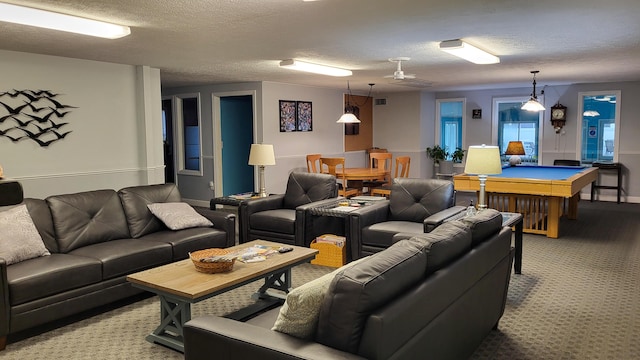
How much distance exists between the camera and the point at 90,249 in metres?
3.93

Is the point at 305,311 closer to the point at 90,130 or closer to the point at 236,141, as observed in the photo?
the point at 90,130

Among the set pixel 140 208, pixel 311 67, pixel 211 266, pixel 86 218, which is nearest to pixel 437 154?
pixel 311 67

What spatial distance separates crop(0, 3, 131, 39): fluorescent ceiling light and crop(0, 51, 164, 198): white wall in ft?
6.07

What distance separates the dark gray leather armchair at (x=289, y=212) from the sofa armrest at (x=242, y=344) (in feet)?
9.50

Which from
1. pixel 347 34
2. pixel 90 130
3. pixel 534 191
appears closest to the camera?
pixel 347 34

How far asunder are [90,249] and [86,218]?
1.35 ft

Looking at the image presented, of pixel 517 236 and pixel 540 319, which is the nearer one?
pixel 540 319

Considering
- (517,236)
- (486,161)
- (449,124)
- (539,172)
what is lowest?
(517,236)

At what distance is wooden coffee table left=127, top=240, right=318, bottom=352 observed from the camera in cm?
294

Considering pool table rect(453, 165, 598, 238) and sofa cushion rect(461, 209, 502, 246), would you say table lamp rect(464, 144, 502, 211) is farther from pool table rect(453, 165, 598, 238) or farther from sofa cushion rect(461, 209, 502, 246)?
pool table rect(453, 165, 598, 238)

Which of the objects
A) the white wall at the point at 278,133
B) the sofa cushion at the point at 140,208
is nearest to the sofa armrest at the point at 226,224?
the sofa cushion at the point at 140,208

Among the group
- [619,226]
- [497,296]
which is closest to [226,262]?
[497,296]

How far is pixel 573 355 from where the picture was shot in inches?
118

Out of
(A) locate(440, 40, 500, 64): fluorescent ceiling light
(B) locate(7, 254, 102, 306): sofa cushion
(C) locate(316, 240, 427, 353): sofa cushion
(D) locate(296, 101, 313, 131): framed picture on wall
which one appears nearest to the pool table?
(A) locate(440, 40, 500, 64): fluorescent ceiling light
